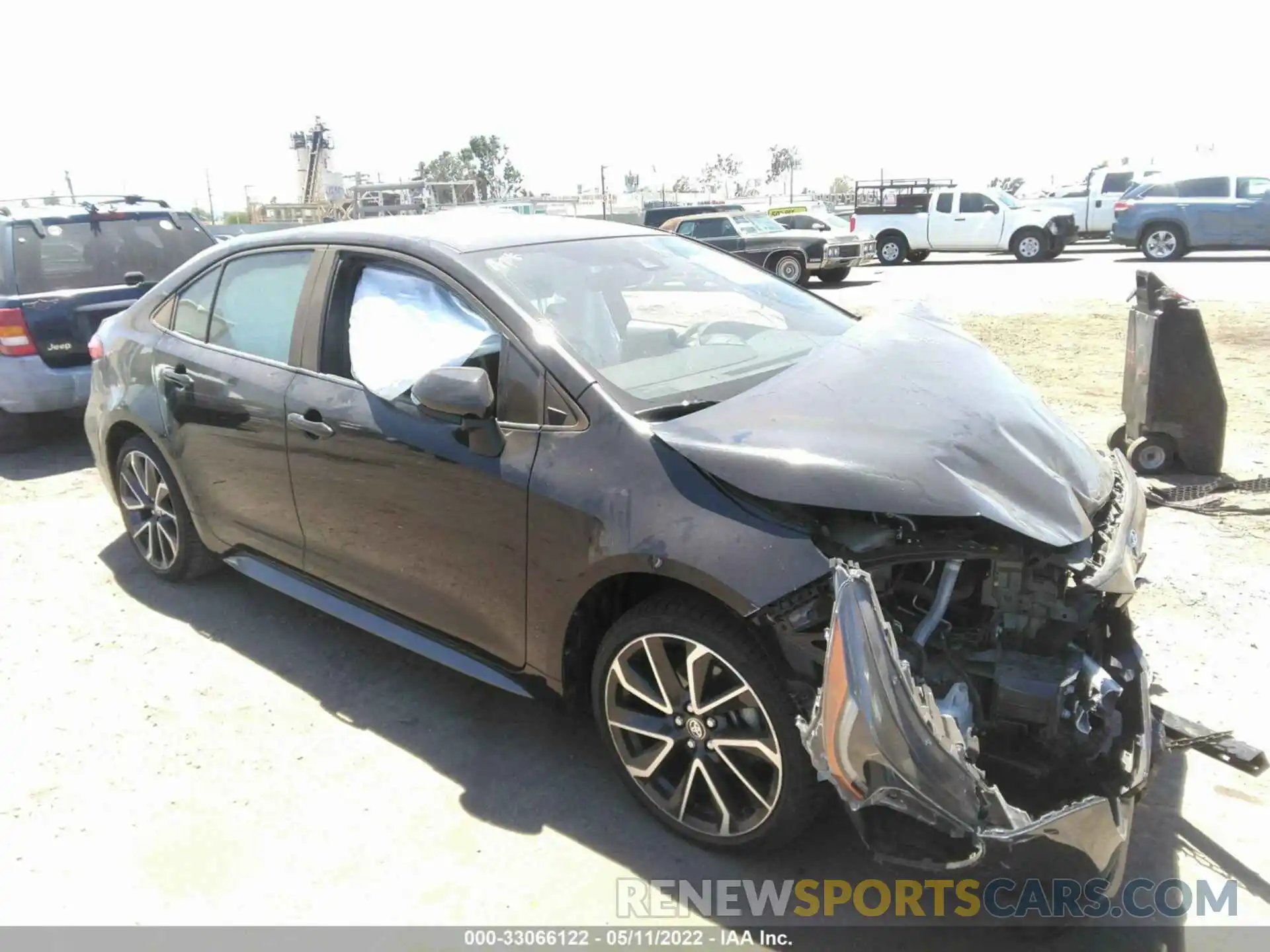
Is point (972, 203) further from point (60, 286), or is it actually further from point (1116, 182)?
point (60, 286)

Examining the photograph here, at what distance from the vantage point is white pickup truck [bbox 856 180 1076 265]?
2194cm

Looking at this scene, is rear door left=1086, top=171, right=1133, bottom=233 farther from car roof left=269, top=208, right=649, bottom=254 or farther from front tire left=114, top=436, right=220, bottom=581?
front tire left=114, top=436, right=220, bottom=581

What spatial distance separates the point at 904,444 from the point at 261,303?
2815 mm

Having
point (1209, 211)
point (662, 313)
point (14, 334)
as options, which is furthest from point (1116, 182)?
point (14, 334)

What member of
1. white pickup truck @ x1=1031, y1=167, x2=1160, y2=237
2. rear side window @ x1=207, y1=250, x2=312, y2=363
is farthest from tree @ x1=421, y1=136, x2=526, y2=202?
rear side window @ x1=207, y1=250, x2=312, y2=363

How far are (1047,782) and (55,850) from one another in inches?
117

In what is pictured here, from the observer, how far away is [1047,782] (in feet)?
7.79

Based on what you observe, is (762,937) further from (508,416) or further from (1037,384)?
(1037,384)

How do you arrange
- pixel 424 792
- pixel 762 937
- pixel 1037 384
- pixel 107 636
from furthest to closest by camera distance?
1. pixel 1037 384
2. pixel 107 636
3. pixel 424 792
4. pixel 762 937

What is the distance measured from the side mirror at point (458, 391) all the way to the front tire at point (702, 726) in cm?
80

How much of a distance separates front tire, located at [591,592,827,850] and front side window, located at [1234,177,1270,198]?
21.6m

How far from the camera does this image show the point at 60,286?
692 centimetres

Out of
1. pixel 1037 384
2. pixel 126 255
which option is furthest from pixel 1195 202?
pixel 126 255

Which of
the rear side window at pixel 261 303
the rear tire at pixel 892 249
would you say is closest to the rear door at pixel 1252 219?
the rear tire at pixel 892 249
